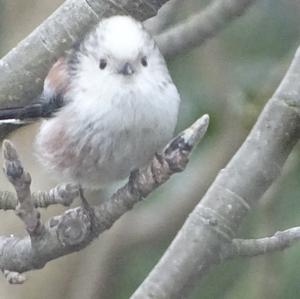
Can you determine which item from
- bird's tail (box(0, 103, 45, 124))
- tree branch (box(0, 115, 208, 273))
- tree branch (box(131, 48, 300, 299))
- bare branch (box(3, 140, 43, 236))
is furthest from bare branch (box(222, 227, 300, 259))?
bird's tail (box(0, 103, 45, 124))

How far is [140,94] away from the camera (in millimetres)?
1690

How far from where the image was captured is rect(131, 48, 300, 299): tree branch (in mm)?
1591

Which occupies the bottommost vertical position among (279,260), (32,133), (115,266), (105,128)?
(279,260)

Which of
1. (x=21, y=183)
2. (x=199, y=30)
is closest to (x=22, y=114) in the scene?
(x=21, y=183)

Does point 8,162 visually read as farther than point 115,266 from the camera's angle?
No

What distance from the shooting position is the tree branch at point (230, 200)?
62.6 inches

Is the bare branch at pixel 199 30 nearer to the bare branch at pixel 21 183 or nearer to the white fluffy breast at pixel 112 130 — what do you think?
the white fluffy breast at pixel 112 130

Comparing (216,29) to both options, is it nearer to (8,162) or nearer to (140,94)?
(140,94)

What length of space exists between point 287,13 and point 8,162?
1.43 m

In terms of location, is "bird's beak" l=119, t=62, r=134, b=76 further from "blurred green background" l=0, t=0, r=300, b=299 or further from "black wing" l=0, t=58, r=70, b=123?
"blurred green background" l=0, t=0, r=300, b=299

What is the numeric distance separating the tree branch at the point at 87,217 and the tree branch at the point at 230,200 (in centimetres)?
11

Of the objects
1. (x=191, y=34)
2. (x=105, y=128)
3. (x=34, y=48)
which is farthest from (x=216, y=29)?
(x=105, y=128)

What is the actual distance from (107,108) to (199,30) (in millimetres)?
514

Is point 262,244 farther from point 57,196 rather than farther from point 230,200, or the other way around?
point 57,196
